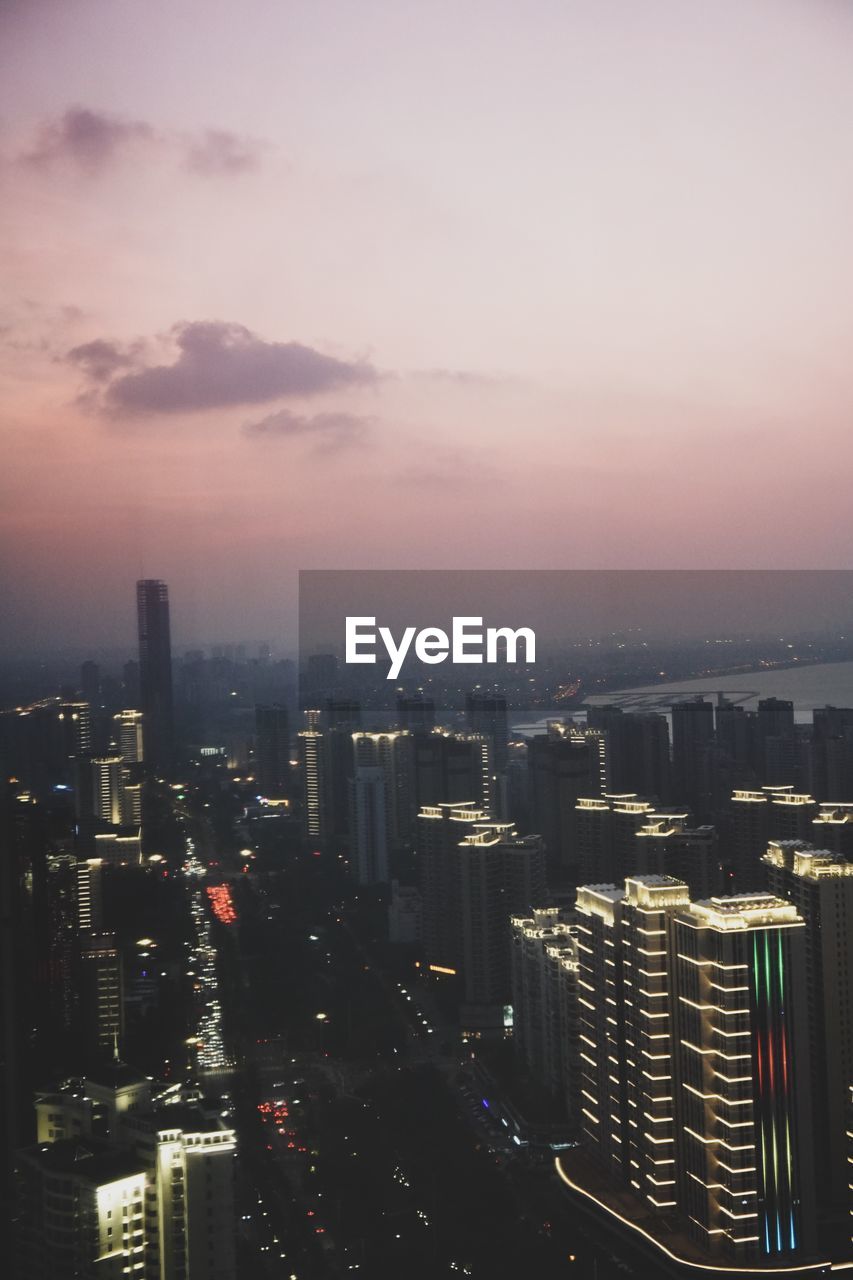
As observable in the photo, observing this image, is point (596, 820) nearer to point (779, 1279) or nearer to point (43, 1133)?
point (779, 1279)

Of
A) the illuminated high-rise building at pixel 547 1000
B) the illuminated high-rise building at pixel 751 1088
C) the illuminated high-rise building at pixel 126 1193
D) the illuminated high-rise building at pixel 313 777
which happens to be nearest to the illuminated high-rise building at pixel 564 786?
the illuminated high-rise building at pixel 547 1000

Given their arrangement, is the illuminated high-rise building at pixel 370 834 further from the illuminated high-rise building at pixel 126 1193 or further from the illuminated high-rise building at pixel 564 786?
the illuminated high-rise building at pixel 126 1193

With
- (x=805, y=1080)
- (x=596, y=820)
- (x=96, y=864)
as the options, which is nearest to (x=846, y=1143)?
(x=805, y=1080)

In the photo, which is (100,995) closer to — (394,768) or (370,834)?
(394,768)

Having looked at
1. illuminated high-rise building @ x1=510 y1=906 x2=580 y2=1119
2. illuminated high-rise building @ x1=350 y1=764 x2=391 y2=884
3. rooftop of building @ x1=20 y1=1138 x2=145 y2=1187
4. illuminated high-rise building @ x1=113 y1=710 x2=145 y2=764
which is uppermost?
illuminated high-rise building @ x1=113 y1=710 x2=145 y2=764

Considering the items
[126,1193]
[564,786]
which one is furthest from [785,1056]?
[564,786]

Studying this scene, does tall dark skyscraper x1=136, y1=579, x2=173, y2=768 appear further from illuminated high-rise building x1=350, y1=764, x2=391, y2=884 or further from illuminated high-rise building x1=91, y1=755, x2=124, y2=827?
illuminated high-rise building x1=350, y1=764, x2=391, y2=884

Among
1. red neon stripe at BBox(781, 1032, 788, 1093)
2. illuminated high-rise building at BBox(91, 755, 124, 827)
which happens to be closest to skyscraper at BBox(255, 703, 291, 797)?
illuminated high-rise building at BBox(91, 755, 124, 827)
